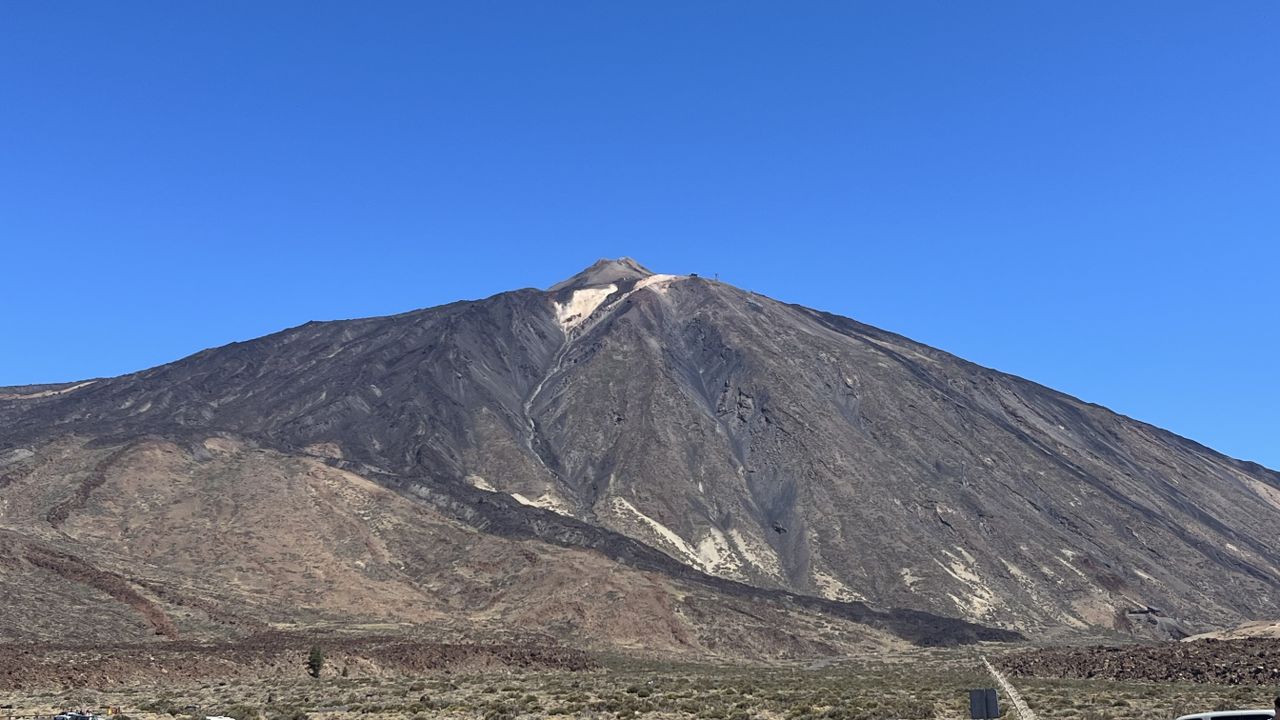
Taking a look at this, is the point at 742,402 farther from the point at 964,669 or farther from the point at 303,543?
the point at 964,669

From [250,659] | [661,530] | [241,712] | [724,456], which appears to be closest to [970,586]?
[661,530]

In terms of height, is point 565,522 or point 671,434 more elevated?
point 671,434

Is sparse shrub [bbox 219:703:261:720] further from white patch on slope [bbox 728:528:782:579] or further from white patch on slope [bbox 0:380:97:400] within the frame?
white patch on slope [bbox 0:380:97:400]

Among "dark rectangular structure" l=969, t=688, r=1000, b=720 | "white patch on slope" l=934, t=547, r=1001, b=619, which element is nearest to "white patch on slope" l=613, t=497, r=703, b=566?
"white patch on slope" l=934, t=547, r=1001, b=619

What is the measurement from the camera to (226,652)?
2463 inches

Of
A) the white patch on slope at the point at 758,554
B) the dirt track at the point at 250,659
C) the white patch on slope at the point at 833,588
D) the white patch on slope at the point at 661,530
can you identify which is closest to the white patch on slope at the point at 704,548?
the white patch on slope at the point at 661,530

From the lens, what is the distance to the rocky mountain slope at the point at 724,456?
391 ft

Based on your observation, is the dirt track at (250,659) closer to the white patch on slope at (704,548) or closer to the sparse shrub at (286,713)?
the sparse shrub at (286,713)

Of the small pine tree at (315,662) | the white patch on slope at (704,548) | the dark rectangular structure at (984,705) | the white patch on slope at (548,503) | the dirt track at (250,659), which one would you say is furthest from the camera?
the white patch on slope at (548,503)

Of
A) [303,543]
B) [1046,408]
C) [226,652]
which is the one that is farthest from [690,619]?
[1046,408]

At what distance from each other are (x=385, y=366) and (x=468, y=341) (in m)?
13.7

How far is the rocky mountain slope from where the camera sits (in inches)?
Result: 4690

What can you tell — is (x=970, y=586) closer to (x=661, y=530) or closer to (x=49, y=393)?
(x=661, y=530)

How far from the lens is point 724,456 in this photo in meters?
149
